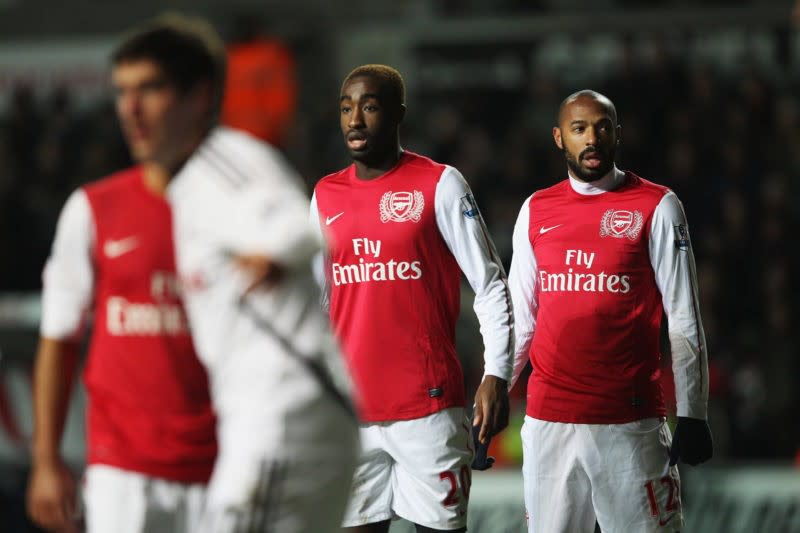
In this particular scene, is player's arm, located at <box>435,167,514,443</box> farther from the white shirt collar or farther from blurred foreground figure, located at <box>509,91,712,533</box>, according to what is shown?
the white shirt collar

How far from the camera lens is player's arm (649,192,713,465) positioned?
530 centimetres

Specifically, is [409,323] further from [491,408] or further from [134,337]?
[134,337]

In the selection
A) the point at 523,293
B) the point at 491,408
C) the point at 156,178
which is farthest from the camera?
the point at 523,293

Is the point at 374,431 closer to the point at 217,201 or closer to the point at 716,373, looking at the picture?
the point at 217,201

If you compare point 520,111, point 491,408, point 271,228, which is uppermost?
point 271,228

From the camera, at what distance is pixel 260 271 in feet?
10.4

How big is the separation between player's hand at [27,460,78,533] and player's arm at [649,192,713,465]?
2.69 metres

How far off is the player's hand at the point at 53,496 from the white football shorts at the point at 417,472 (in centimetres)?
194

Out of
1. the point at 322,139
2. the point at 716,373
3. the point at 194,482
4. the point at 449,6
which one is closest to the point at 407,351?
the point at 194,482

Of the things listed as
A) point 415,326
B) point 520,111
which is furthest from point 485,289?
point 520,111

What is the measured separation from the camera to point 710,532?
891 centimetres

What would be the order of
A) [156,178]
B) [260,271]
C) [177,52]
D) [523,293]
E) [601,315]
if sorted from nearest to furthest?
[260,271] < [177,52] < [156,178] < [601,315] < [523,293]

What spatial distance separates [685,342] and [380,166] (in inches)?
54.1

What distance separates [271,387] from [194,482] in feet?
1.52
